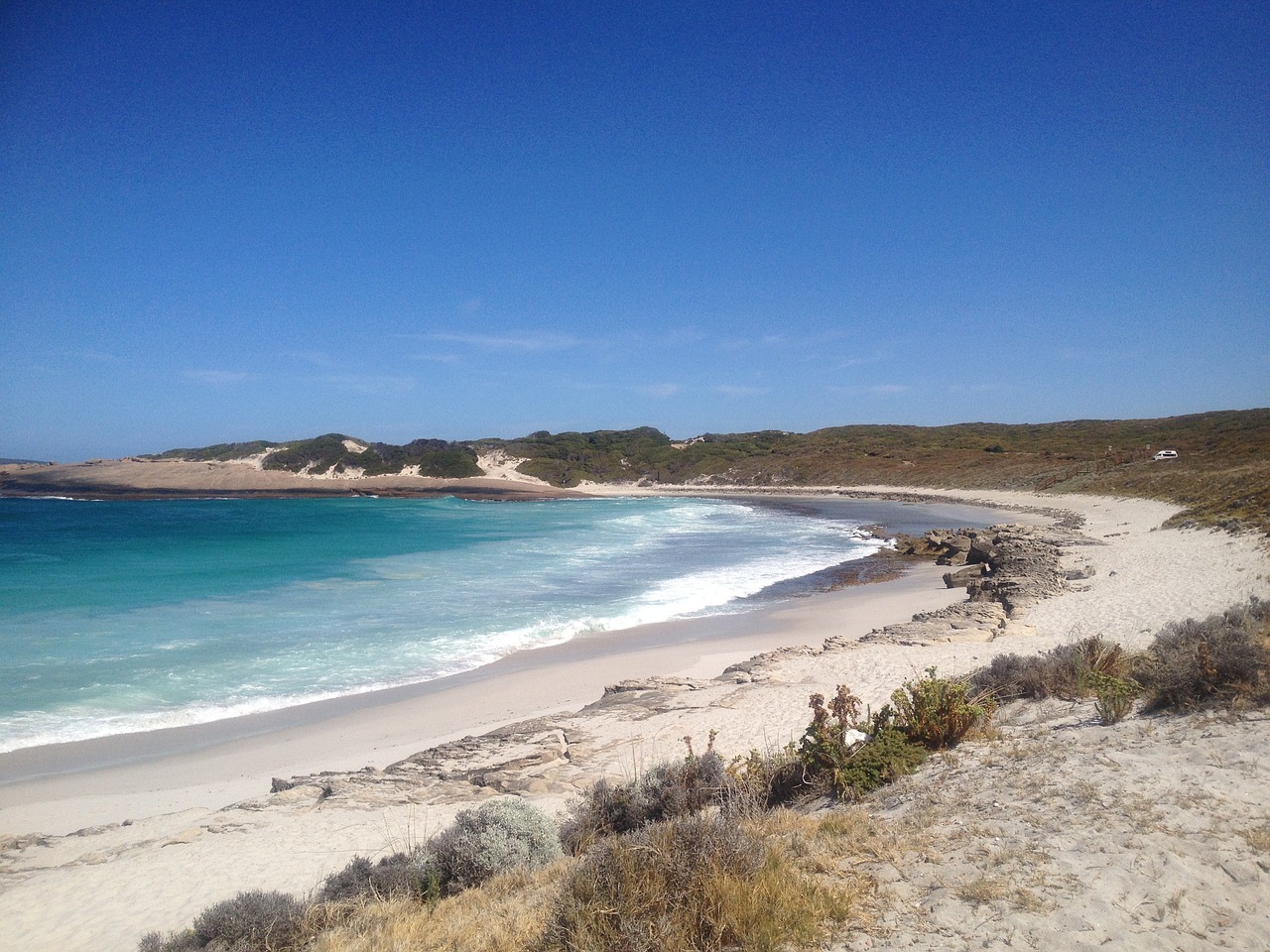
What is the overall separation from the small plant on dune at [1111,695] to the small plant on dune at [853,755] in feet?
4.57

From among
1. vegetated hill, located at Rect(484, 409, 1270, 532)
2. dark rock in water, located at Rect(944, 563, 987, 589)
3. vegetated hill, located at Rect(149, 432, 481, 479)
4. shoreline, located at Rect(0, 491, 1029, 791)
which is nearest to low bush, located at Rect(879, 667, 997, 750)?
shoreline, located at Rect(0, 491, 1029, 791)

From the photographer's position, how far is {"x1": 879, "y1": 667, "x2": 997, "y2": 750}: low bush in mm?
5312

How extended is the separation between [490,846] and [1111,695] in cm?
483

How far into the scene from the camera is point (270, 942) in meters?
3.79

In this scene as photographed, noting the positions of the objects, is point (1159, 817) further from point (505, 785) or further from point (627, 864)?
point (505, 785)

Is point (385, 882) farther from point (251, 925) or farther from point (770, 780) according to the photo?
point (770, 780)

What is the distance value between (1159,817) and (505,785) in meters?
5.42

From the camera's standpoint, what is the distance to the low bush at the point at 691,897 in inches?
118

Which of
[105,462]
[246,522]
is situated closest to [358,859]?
[246,522]

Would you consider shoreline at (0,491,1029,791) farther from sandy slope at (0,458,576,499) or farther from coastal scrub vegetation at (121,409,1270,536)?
sandy slope at (0,458,576,499)

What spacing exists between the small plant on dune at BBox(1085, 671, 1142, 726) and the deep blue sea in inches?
400

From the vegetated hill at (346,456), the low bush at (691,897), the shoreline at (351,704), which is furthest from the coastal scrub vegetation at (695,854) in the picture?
the vegetated hill at (346,456)

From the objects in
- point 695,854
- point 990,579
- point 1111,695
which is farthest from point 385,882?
point 990,579

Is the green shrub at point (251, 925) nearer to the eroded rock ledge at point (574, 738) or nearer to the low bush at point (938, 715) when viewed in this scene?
the eroded rock ledge at point (574, 738)
